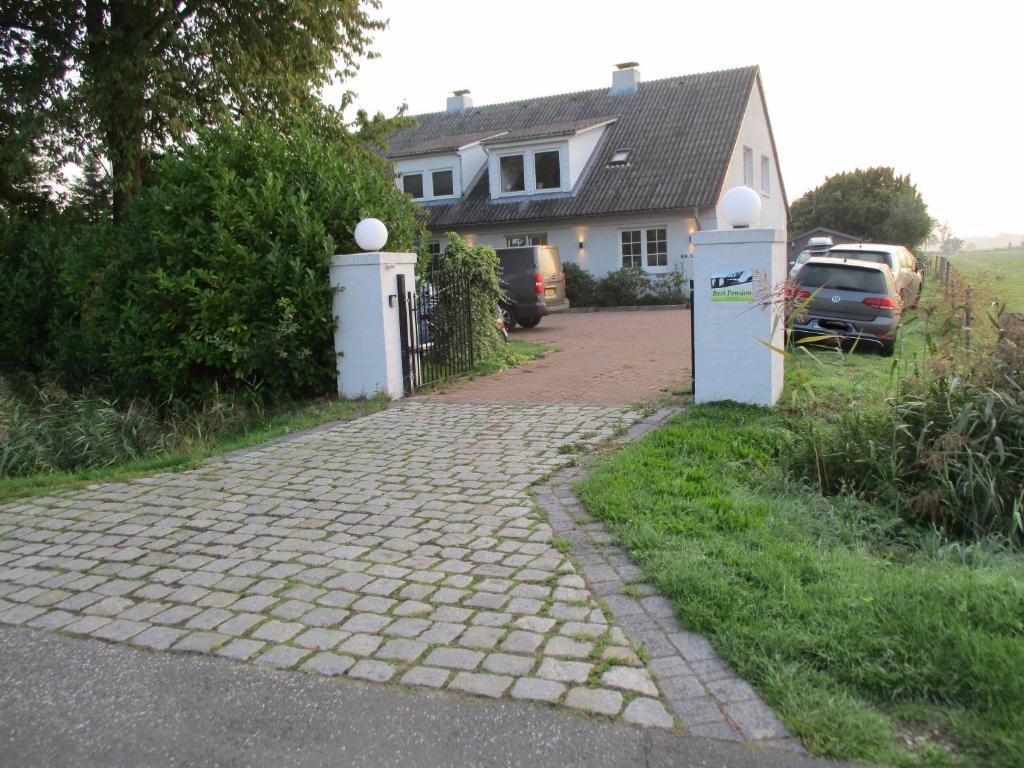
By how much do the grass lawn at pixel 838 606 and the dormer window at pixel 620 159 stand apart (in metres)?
25.3

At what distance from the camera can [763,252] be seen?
27.7 ft

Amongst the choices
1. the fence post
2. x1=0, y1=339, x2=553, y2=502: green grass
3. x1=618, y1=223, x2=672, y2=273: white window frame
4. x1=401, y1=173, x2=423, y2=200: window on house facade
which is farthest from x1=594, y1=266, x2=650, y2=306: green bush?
the fence post

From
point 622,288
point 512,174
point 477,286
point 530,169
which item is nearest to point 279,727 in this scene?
point 477,286

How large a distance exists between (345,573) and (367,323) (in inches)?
236

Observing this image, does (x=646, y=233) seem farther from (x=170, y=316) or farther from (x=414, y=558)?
(x=414, y=558)

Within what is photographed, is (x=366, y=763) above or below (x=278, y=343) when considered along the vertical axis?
below

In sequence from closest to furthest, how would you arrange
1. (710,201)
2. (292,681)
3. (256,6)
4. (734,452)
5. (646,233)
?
(292,681) < (734,452) < (256,6) < (710,201) < (646,233)

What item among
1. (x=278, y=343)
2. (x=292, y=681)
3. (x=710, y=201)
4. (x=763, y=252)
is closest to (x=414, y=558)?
(x=292, y=681)

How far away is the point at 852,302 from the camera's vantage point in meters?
13.6

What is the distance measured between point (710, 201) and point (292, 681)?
83.4 feet

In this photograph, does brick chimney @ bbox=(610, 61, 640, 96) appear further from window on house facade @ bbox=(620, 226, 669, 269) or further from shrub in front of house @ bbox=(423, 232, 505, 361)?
shrub in front of house @ bbox=(423, 232, 505, 361)

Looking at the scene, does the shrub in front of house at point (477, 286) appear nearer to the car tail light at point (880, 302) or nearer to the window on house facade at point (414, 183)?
the car tail light at point (880, 302)

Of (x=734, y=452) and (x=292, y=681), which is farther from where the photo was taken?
(x=734, y=452)

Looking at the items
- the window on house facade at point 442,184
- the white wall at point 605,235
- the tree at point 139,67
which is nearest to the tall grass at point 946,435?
the tree at point 139,67
